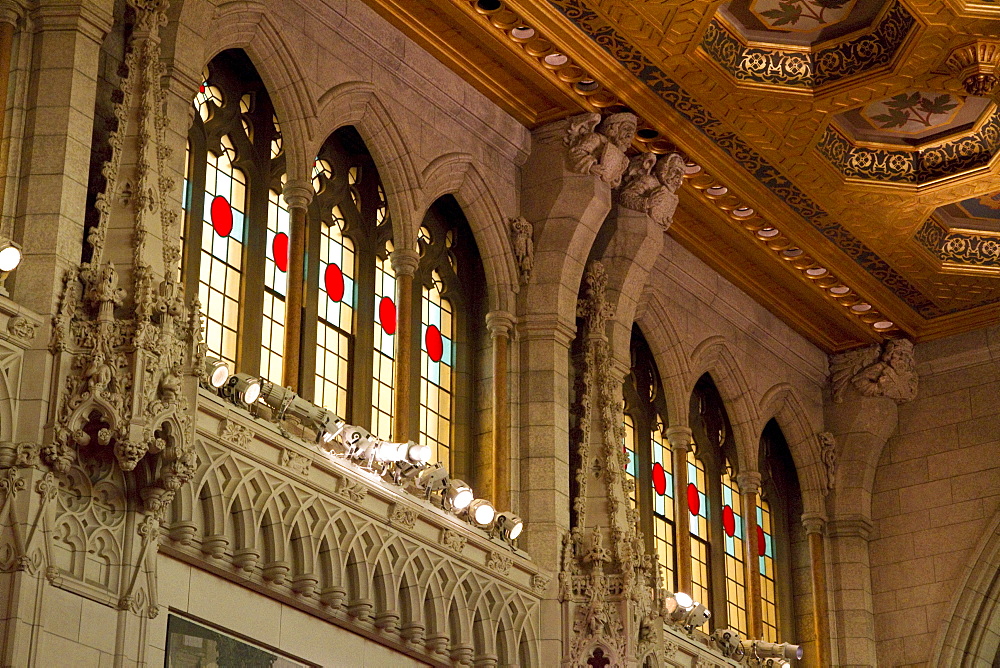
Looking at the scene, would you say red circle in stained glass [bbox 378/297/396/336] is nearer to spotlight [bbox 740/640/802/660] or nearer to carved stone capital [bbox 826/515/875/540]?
spotlight [bbox 740/640/802/660]

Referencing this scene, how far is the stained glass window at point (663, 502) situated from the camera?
17969 millimetres

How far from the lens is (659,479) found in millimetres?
18344

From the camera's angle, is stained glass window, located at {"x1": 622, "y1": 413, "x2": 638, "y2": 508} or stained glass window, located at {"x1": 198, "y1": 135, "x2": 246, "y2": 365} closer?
stained glass window, located at {"x1": 198, "y1": 135, "x2": 246, "y2": 365}

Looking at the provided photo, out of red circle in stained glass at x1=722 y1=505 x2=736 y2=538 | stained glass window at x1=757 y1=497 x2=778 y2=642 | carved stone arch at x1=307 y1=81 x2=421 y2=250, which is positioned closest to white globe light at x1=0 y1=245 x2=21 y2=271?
carved stone arch at x1=307 y1=81 x2=421 y2=250

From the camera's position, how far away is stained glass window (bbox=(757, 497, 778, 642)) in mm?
19781

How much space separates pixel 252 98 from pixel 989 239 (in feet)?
31.1

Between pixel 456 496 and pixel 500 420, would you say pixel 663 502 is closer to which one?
pixel 500 420

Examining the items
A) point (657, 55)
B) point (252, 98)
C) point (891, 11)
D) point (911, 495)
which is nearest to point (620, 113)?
point (657, 55)

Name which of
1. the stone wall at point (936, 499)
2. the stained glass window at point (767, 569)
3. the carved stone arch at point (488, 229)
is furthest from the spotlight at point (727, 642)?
the carved stone arch at point (488, 229)

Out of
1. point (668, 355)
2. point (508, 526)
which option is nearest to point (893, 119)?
point (668, 355)

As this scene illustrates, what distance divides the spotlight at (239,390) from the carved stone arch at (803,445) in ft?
31.9

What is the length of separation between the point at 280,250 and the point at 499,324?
8.50 ft

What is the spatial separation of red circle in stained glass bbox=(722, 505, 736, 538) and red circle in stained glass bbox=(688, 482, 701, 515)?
541 mm

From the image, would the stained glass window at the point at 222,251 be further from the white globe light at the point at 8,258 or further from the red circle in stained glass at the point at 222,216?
the white globe light at the point at 8,258
